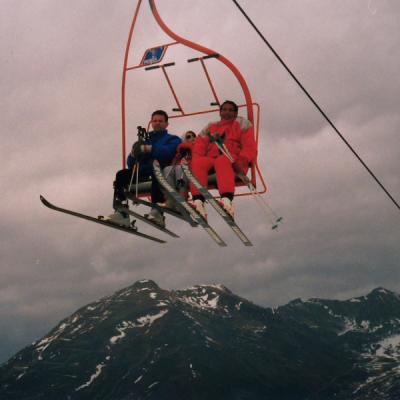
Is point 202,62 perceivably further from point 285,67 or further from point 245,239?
point 245,239

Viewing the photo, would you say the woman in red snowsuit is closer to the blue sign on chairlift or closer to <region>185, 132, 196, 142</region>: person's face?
<region>185, 132, 196, 142</region>: person's face

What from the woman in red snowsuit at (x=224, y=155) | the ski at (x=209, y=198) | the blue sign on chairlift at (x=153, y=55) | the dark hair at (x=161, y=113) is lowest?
the ski at (x=209, y=198)

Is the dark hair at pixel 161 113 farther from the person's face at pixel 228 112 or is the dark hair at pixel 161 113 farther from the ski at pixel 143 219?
the ski at pixel 143 219

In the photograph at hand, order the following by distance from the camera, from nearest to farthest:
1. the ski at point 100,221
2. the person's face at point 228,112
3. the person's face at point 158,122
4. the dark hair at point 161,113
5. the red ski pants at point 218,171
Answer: the ski at point 100,221, the red ski pants at point 218,171, the person's face at point 228,112, the person's face at point 158,122, the dark hair at point 161,113

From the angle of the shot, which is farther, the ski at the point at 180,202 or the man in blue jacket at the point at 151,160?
the man in blue jacket at the point at 151,160

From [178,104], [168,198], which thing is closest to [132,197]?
[168,198]

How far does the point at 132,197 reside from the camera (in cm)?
1294

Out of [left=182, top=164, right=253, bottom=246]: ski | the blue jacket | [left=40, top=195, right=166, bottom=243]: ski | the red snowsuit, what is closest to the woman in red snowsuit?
the red snowsuit

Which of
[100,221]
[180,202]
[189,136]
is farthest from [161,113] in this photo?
[100,221]

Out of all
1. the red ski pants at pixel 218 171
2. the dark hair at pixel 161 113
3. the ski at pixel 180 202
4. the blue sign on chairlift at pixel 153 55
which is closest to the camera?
the ski at pixel 180 202

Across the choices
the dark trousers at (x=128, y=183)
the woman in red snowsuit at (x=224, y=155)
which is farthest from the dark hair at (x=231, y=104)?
the dark trousers at (x=128, y=183)

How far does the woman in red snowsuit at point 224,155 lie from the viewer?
13.1 meters

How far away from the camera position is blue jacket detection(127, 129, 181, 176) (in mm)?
13492

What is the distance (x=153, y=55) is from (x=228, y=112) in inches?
86.2
